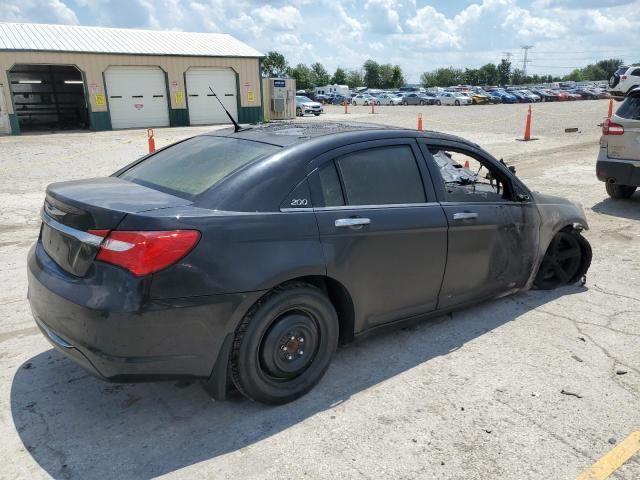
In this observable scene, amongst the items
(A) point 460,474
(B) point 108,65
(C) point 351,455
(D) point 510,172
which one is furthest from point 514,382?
(B) point 108,65

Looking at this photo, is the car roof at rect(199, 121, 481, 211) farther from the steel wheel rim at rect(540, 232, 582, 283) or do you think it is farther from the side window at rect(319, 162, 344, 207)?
the steel wheel rim at rect(540, 232, 582, 283)

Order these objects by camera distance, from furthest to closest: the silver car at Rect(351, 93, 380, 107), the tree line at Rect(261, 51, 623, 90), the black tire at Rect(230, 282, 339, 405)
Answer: the tree line at Rect(261, 51, 623, 90), the silver car at Rect(351, 93, 380, 107), the black tire at Rect(230, 282, 339, 405)

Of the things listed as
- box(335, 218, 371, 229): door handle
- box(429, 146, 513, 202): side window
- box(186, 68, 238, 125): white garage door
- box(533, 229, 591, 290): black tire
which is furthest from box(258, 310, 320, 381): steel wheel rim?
box(186, 68, 238, 125): white garage door

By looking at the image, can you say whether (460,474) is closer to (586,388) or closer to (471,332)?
(586,388)

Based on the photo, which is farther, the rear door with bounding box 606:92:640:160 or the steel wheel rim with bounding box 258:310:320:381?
the rear door with bounding box 606:92:640:160

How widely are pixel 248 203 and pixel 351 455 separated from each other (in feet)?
4.75

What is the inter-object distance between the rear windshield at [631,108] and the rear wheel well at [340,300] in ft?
22.2

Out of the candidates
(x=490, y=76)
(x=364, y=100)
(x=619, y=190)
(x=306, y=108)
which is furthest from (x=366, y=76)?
(x=619, y=190)

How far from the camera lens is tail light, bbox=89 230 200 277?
8.34 ft

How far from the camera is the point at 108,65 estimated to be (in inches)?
976

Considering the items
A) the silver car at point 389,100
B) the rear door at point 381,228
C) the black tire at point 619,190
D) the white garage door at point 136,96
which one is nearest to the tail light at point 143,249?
the rear door at point 381,228

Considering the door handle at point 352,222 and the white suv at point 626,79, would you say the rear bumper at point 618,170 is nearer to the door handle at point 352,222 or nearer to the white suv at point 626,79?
the door handle at point 352,222

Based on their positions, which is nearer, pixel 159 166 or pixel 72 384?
pixel 72 384

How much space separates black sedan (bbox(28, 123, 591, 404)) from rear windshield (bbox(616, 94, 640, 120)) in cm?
514
